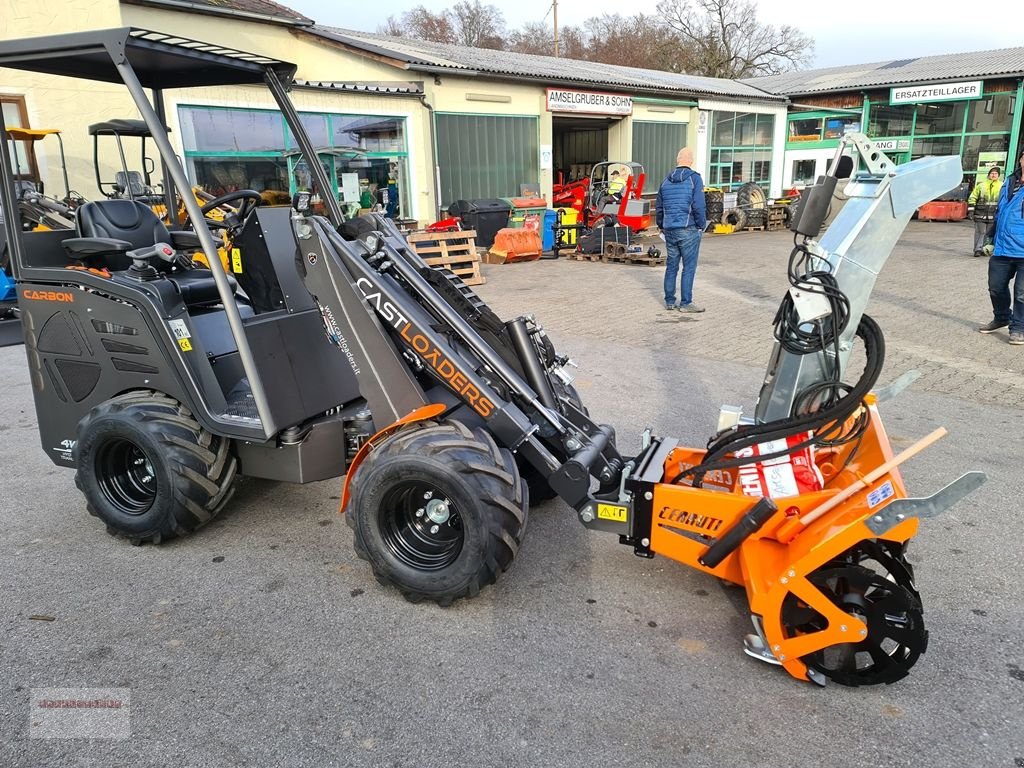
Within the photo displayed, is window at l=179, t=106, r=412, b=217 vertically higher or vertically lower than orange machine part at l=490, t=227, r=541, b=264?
higher

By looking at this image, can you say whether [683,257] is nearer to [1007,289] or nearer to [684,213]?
[684,213]

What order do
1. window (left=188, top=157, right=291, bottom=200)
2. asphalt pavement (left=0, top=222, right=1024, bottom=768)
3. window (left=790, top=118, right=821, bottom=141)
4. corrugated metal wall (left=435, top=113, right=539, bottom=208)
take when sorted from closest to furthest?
1. asphalt pavement (left=0, top=222, right=1024, bottom=768)
2. window (left=188, top=157, right=291, bottom=200)
3. corrugated metal wall (left=435, top=113, right=539, bottom=208)
4. window (left=790, top=118, right=821, bottom=141)

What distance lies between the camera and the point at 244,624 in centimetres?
320

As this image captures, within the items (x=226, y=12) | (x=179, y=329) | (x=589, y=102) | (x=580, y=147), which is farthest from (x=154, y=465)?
(x=580, y=147)

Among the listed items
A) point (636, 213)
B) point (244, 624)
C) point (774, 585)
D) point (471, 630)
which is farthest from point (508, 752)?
point (636, 213)

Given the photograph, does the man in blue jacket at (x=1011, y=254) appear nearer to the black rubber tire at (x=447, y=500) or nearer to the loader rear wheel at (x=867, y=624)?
the loader rear wheel at (x=867, y=624)

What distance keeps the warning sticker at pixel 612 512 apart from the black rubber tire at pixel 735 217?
64.8ft

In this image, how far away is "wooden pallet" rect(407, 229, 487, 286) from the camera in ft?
41.2

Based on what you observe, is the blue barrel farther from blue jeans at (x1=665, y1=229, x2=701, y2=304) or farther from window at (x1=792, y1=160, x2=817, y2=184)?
window at (x1=792, y1=160, x2=817, y2=184)

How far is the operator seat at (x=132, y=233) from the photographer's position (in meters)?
4.29

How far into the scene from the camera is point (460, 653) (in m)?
2.98

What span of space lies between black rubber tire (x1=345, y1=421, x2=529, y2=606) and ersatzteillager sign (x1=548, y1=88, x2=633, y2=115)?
57.9ft

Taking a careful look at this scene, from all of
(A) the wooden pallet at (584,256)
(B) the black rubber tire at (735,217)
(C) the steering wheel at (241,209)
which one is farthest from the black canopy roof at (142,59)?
(B) the black rubber tire at (735,217)

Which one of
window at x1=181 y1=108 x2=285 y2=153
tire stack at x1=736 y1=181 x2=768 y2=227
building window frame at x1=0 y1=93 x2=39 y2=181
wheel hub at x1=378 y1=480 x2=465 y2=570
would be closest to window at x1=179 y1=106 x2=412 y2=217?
window at x1=181 y1=108 x2=285 y2=153
